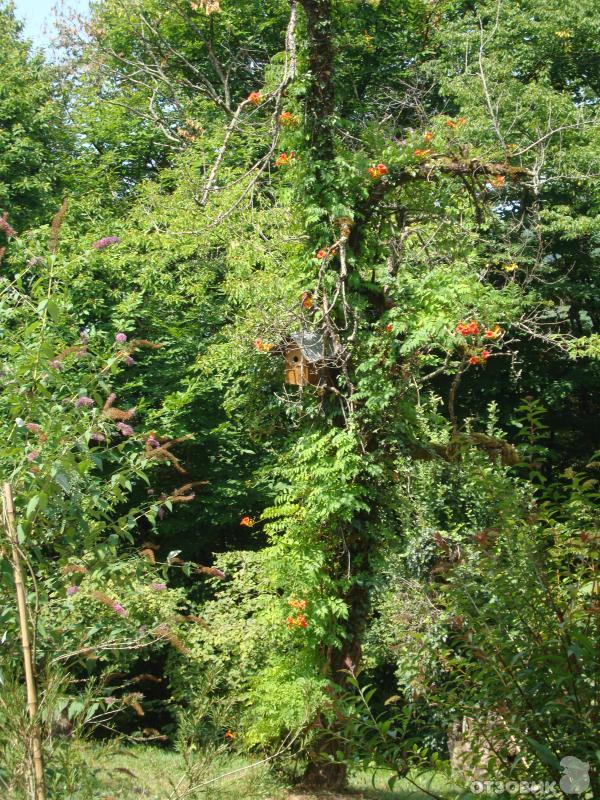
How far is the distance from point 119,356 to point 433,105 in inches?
524

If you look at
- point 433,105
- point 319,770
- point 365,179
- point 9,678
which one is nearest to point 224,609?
point 319,770

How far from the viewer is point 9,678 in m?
2.34

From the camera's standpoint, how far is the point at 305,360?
5.80 metres

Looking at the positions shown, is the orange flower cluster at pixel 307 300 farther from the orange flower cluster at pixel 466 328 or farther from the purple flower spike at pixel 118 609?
the purple flower spike at pixel 118 609

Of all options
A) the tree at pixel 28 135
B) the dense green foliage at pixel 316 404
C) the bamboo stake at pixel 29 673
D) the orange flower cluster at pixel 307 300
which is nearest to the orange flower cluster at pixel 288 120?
the dense green foliage at pixel 316 404

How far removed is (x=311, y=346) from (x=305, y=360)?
4.3 inches

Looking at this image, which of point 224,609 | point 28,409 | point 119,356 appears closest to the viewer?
point 28,409

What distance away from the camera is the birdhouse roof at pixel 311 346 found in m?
5.71

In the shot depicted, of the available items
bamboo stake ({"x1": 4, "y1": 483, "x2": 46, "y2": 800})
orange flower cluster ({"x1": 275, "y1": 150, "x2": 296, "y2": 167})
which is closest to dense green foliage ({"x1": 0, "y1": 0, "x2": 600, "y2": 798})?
orange flower cluster ({"x1": 275, "y1": 150, "x2": 296, "y2": 167})

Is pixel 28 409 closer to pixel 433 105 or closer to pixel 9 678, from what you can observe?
pixel 9 678

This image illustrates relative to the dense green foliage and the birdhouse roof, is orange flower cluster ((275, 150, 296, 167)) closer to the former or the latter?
the dense green foliage

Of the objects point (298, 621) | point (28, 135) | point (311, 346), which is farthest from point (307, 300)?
point (28, 135)

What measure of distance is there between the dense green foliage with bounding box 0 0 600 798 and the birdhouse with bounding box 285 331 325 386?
55 millimetres

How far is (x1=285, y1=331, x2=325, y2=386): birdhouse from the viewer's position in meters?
5.72
